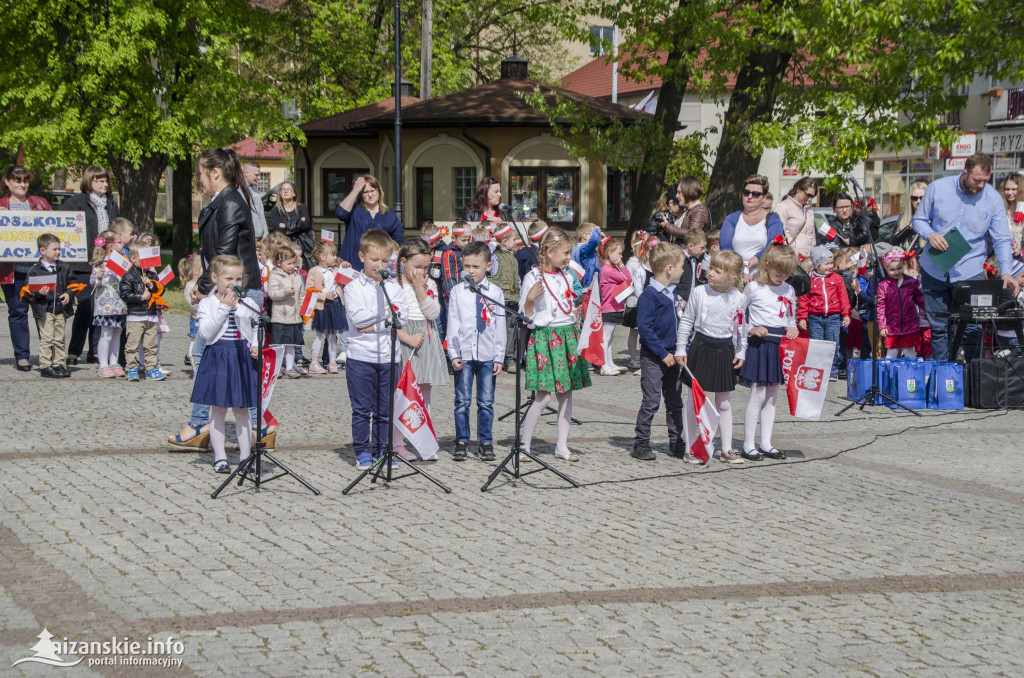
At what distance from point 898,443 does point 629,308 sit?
390 cm

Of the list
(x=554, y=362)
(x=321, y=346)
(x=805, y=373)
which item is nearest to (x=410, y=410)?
(x=554, y=362)

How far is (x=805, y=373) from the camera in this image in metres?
9.05

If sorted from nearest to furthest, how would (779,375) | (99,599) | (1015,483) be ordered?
(99,599)
(1015,483)
(779,375)

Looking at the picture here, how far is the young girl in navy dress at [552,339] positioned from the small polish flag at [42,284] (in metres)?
6.45

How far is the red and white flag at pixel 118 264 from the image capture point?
12.2 metres

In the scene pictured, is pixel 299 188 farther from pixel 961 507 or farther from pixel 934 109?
pixel 961 507

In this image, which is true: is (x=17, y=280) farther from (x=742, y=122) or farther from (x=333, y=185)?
(x=333, y=185)

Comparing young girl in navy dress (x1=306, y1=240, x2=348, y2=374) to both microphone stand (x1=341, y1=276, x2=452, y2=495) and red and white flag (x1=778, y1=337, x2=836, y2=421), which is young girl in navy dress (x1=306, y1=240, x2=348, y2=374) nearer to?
microphone stand (x1=341, y1=276, x2=452, y2=495)

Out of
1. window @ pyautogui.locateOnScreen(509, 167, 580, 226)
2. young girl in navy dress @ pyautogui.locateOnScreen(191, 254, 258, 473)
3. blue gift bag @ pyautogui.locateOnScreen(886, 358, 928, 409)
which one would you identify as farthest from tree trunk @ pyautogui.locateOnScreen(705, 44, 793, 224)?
window @ pyautogui.locateOnScreen(509, 167, 580, 226)

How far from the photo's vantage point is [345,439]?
31.3 feet

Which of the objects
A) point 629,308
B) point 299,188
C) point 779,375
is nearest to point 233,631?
point 779,375

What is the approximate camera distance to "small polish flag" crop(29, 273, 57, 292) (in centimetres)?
1279

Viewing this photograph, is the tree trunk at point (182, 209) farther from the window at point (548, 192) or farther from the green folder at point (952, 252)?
the green folder at point (952, 252)

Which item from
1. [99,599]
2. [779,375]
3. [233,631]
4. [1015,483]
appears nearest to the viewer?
[233,631]
